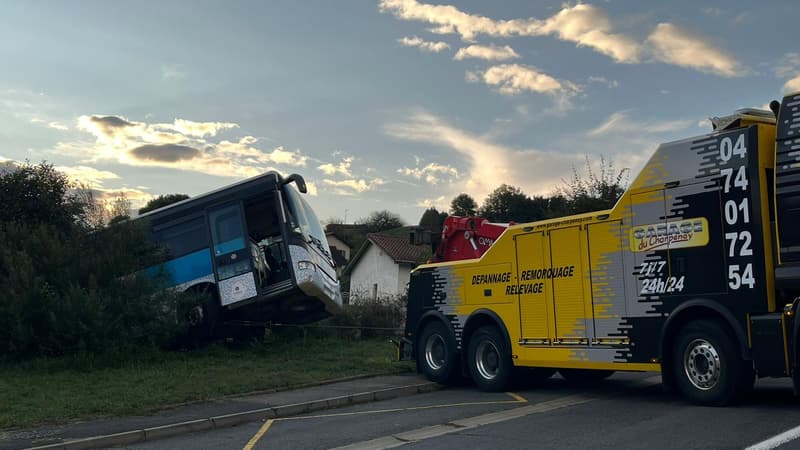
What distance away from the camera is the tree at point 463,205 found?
82.2 meters

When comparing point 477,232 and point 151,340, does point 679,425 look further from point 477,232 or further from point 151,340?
point 151,340

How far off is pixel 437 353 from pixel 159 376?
16.9ft

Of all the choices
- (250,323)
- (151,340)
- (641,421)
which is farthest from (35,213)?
(641,421)

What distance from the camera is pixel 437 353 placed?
48.3 ft

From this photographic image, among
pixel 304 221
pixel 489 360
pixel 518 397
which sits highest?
pixel 304 221

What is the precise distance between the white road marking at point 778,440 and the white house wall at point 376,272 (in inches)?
1799

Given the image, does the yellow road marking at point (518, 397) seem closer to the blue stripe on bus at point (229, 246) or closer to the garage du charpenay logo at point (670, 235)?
the garage du charpenay logo at point (670, 235)

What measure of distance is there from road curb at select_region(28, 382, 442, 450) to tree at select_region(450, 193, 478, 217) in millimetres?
67779

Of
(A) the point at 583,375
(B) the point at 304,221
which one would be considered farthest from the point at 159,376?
(A) the point at 583,375

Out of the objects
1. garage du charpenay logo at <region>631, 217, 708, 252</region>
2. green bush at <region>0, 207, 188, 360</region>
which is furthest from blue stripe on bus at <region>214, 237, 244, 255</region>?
garage du charpenay logo at <region>631, 217, 708, 252</region>

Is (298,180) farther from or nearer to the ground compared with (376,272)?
farther from the ground

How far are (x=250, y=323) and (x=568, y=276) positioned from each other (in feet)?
31.6

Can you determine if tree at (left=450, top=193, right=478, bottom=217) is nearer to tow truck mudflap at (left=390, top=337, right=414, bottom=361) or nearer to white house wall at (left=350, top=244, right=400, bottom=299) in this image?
white house wall at (left=350, top=244, right=400, bottom=299)

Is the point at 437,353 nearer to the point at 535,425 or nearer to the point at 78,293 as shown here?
the point at 535,425
